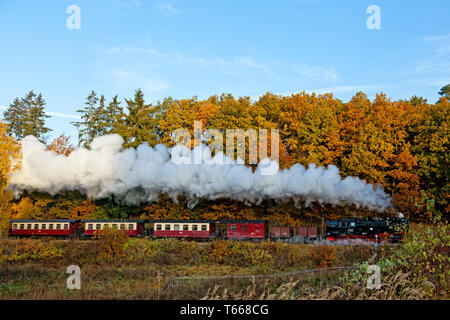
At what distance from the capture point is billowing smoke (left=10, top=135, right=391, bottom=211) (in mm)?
35656

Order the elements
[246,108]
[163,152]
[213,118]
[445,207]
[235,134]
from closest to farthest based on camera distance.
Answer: [445,207] < [163,152] < [235,134] < [246,108] < [213,118]

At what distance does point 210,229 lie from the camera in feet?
129

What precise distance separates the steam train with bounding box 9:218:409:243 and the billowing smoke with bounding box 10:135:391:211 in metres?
2.51

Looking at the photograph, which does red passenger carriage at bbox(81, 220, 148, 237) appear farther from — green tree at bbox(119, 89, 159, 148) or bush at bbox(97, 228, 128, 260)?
green tree at bbox(119, 89, 159, 148)

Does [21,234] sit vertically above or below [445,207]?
below

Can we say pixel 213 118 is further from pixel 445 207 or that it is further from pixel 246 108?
pixel 445 207

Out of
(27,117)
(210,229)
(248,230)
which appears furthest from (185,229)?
(27,117)

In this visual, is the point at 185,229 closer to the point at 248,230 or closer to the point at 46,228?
the point at 248,230

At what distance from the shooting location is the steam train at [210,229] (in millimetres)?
35656

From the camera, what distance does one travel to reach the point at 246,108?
170 ft

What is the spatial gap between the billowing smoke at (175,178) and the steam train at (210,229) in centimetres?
251

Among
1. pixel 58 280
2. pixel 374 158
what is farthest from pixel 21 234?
pixel 374 158
